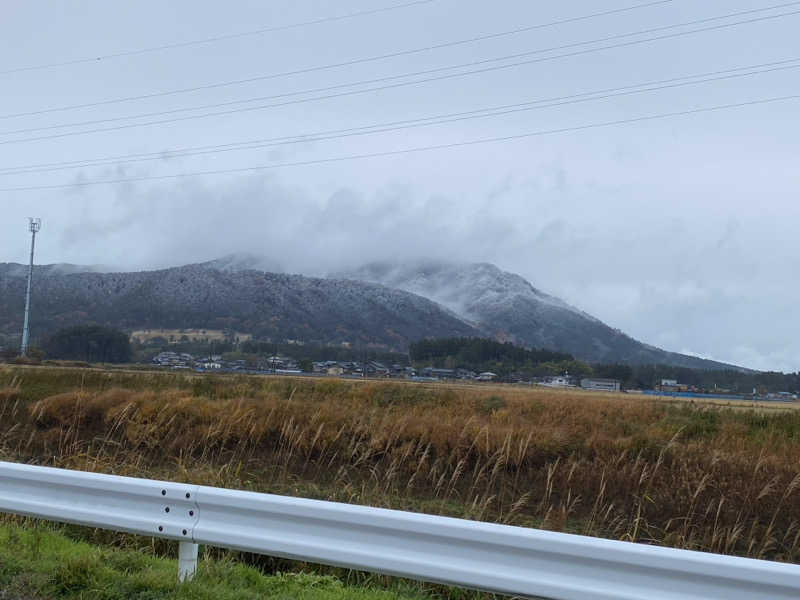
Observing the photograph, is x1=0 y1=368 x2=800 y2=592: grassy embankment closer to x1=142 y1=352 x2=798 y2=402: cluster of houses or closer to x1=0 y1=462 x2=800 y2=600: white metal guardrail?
x1=0 y1=462 x2=800 y2=600: white metal guardrail

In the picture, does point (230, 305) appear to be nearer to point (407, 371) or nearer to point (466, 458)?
point (407, 371)

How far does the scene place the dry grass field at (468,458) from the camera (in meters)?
11.7

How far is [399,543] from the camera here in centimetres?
478

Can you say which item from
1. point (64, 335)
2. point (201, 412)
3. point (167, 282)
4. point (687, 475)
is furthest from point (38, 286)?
point (687, 475)

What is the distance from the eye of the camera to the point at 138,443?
54.9 ft

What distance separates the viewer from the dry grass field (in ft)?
38.2

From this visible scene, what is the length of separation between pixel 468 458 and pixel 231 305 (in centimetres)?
13573

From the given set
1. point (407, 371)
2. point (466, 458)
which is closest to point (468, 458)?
point (466, 458)

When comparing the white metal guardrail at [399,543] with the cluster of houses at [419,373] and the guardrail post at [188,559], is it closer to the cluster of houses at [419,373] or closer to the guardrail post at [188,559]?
the guardrail post at [188,559]

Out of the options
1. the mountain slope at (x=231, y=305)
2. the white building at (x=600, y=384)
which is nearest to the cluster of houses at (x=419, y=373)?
the white building at (x=600, y=384)

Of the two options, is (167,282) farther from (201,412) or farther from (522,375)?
(201,412)

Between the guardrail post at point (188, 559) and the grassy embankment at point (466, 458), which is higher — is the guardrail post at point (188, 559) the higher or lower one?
the higher one

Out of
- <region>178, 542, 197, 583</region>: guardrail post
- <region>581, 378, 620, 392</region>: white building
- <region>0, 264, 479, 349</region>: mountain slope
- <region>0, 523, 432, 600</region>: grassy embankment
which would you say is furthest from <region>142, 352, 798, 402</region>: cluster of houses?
<region>178, 542, 197, 583</region>: guardrail post

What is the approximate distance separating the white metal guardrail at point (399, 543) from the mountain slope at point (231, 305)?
95.6 metres
